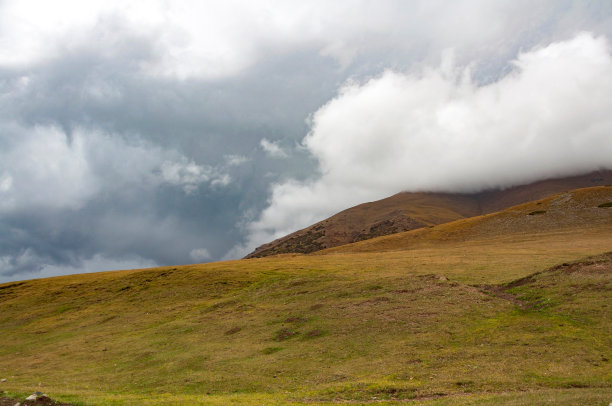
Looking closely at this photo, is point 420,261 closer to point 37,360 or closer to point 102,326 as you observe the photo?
point 102,326

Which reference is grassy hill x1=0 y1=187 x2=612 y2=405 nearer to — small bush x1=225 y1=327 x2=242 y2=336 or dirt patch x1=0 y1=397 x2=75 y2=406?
small bush x1=225 y1=327 x2=242 y2=336

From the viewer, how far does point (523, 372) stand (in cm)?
2317

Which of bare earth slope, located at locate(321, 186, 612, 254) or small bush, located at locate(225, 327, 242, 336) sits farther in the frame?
bare earth slope, located at locate(321, 186, 612, 254)

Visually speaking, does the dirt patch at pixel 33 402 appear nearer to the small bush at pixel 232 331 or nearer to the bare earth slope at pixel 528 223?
the small bush at pixel 232 331

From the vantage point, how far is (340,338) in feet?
116

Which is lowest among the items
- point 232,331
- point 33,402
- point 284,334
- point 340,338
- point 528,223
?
point 340,338

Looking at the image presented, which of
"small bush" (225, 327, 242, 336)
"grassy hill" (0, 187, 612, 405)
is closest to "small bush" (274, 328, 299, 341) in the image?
"grassy hill" (0, 187, 612, 405)

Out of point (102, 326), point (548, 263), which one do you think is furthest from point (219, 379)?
point (548, 263)

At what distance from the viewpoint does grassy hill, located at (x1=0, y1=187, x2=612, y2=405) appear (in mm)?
23016

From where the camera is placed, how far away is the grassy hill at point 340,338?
2302 cm

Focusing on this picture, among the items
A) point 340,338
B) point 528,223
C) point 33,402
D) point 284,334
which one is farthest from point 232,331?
point 528,223

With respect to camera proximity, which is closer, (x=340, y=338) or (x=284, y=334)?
(x=340, y=338)

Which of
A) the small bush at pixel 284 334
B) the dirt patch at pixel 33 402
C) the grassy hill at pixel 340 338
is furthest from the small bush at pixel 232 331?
the dirt patch at pixel 33 402

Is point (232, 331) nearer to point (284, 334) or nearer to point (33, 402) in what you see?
point (284, 334)
